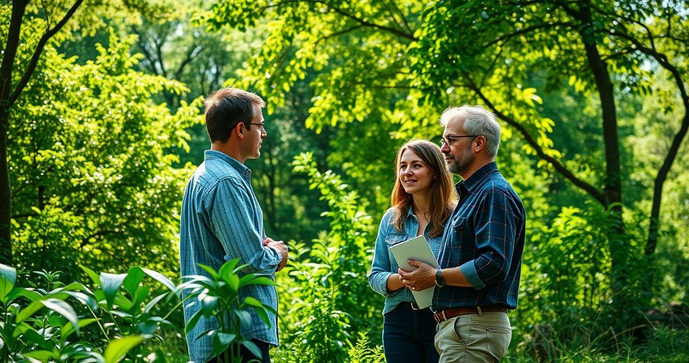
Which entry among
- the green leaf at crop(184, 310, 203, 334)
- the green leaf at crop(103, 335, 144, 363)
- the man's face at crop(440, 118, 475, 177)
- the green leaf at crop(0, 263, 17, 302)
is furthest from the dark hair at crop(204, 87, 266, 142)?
the green leaf at crop(103, 335, 144, 363)

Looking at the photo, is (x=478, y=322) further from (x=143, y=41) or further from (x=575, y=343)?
(x=143, y=41)

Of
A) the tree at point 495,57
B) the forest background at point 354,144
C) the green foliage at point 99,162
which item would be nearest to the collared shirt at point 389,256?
the forest background at point 354,144

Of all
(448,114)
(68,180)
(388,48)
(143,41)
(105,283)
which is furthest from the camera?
(143,41)

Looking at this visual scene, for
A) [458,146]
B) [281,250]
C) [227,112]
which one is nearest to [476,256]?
[458,146]

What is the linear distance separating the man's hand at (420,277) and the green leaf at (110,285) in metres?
1.47

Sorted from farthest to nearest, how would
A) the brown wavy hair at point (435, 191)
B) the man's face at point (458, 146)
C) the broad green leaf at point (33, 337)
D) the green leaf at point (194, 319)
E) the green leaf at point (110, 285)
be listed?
the brown wavy hair at point (435, 191) → the man's face at point (458, 146) → the broad green leaf at point (33, 337) → the green leaf at point (194, 319) → the green leaf at point (110, 285)

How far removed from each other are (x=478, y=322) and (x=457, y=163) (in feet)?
2.17

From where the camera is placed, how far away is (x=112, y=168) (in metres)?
10.4

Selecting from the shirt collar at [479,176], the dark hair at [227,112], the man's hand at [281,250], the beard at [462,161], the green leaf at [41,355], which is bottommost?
the green leaf at [41,355]

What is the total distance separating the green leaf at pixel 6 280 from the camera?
224 centimetres

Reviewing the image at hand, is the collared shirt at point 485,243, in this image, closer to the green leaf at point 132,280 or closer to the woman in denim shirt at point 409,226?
the woman in denim shirt at point 409,226

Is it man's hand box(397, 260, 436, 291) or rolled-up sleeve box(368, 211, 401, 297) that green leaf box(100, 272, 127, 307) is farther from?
rolled-up sleeve box(368, 211, 401, 297)

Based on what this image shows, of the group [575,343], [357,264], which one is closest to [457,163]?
[357,264]

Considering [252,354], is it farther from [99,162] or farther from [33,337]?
[99,162]
